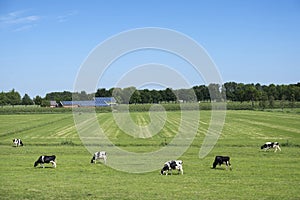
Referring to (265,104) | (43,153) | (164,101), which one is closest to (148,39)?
(43,153)

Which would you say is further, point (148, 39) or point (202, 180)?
point (148, 39)

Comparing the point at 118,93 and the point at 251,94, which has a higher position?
the point at 251,94

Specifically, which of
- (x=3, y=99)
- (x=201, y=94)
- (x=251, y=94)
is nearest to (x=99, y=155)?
(x=201, y=94)

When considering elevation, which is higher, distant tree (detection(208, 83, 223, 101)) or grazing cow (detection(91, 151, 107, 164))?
distant tree (detection(208, 83, 223, 101))

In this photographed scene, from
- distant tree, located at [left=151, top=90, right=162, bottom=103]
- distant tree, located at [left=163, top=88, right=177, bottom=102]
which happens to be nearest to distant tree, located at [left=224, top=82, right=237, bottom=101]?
distant tree, located at [left=151, top=90, right=162, bottom=103]

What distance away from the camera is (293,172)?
2052 cm

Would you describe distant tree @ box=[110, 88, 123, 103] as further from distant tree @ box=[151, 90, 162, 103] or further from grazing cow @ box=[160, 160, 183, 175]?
grazing cow @ box=[160, 160, 183, 175]

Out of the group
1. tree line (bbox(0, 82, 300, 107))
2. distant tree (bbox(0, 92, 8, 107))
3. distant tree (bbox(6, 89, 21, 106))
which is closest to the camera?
tree line (bbox(0, 82, 300, 107))

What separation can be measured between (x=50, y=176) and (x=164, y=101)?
81.7 m

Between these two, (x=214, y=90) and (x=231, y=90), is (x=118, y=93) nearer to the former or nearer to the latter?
(x=214, y=90)

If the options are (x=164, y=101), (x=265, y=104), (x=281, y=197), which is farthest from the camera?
(x=265, y=104)

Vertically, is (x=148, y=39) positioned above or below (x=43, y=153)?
above

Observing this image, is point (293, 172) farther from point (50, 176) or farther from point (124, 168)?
point (50, 176)

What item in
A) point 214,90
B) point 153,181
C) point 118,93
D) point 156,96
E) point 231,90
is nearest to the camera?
point 153,181
